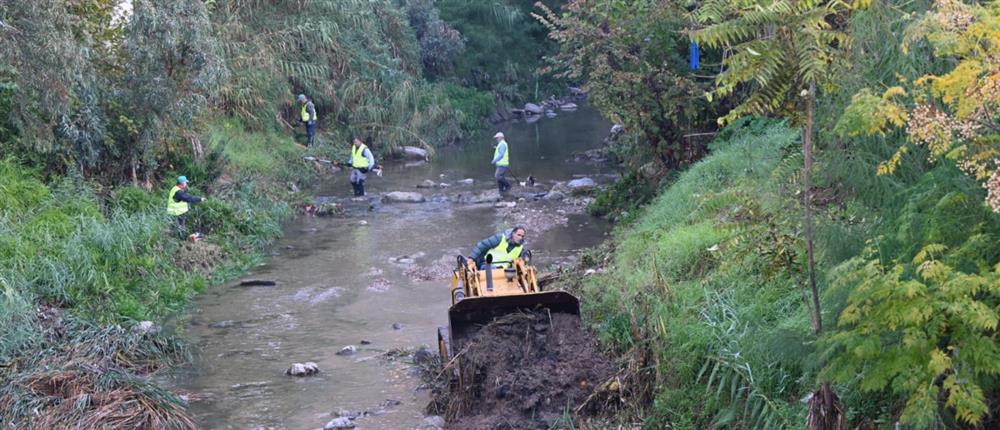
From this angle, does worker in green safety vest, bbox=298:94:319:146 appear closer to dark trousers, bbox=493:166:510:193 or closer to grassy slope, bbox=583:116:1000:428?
dark trousers, bbox=493:166:510:193

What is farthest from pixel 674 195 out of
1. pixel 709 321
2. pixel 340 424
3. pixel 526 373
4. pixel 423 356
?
pixel 340 424

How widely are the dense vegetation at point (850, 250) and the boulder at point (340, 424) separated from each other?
2.87 m

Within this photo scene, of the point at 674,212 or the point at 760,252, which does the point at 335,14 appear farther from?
the point at 760,252

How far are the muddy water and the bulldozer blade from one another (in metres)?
1.05

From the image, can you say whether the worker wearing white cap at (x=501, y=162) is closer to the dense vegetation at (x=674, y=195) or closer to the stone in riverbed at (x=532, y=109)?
the dense vegetation at (x=674, y=195)

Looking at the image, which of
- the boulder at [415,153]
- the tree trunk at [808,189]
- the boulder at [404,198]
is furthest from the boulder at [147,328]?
the boulder at [415,153]

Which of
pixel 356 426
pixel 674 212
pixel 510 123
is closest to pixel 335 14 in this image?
pixel 510 123

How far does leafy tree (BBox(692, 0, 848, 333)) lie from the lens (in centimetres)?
739

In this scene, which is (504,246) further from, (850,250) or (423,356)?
(850,250)

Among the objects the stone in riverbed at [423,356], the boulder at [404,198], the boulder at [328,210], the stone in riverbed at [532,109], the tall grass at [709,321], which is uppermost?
the tall grass at [709,321]

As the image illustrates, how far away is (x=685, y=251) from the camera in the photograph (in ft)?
43.8

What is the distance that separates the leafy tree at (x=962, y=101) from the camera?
624 cm

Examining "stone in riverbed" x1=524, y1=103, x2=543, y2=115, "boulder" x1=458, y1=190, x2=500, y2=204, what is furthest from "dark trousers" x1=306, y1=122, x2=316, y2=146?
"stone in riverbed" x1=524, y1=103, x2=543, y2=115

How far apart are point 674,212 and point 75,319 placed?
894 cm
